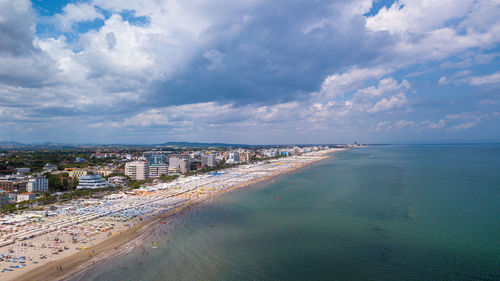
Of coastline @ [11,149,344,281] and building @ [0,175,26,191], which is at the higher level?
building @ [0,175,26,191]

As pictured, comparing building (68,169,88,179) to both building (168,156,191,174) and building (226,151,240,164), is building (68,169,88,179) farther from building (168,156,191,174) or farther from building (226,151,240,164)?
building (226,151,240,164)

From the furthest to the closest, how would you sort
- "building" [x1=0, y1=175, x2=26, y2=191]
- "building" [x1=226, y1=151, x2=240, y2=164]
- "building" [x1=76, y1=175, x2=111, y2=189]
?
"building" [x1=226, y1=151, x2=240, y2=164] → "building" [x1=76, y1=175, x2=111, y2=189] → "building" [x1=0, y1=175, x2=26, y2=191]

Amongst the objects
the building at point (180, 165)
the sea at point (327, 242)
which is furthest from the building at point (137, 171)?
the sea at point (327, 242)

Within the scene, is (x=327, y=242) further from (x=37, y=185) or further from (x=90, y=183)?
(x=37, y=185)

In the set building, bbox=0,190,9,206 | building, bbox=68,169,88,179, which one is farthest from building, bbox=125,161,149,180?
building, bbox=0,190,9,206

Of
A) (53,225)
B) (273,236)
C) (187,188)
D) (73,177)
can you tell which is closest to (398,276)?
(273,236)

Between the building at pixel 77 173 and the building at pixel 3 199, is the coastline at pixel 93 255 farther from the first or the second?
the building at pixel 77 173
